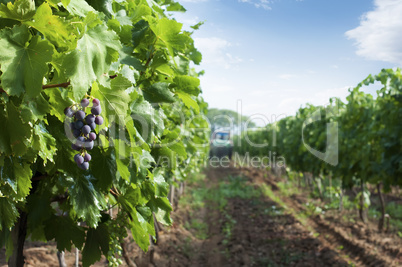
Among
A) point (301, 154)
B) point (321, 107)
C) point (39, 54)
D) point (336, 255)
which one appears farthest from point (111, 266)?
point (301, 154)

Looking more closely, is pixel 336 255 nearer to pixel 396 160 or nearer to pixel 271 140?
pixel 396 160

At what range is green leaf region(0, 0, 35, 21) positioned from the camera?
1.14 m

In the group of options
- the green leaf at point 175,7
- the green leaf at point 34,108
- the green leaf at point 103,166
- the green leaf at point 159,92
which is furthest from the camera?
the green leaf at point 175,7

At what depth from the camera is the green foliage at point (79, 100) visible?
3.81ft

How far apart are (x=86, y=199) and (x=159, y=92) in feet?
2.20

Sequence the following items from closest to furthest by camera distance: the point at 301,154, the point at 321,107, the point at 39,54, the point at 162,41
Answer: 1. the point at 39,54
2. the point at 162,41
3. the point at 321,107
4. the point at 301,154

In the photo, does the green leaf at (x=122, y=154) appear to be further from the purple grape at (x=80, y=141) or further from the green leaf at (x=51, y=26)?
the green leaf at (x=51, y=26)

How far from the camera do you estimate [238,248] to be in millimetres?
7215

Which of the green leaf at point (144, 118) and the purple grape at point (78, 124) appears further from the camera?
the green leaf at point (144, 118)

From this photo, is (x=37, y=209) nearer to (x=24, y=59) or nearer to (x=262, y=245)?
(x=24, y=59)

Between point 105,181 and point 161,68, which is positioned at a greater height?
point 161,68

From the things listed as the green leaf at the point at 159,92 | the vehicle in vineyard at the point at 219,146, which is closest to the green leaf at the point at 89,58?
the green leaf at the point at 159,92

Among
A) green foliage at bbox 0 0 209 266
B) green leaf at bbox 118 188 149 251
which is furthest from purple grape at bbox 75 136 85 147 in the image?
green leaf at bbox 118 188 149 251

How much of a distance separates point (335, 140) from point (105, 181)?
9010mm
